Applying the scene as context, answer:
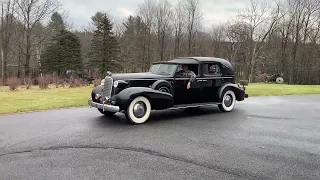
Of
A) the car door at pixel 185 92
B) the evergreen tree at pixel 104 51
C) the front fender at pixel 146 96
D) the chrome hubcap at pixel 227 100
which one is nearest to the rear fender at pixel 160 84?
the car door at pixel 185 92

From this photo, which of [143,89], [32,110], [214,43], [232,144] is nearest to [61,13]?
[214,43]

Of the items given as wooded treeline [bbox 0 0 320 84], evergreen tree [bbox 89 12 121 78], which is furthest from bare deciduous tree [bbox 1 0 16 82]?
evergreen tree [bbox 89 12 121 78]

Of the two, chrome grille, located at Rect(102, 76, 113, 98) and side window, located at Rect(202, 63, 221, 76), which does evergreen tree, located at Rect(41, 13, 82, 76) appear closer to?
chrome grille, located at Rect(102, 76, 113, 98)

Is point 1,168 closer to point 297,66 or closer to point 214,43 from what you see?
point 297,66

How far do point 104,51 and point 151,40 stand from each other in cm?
995

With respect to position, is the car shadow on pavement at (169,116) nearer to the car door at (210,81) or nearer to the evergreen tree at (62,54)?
the car door at (210,81)

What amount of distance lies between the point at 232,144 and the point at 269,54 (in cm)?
4119

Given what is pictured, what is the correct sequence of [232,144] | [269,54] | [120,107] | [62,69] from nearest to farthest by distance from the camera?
[232,144] → [120,107] → [62,69] → [269,54]

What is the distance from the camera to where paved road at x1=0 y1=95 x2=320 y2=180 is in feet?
13.1

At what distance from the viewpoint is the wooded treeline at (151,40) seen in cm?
3747

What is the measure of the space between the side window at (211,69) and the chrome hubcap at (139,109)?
2.59m

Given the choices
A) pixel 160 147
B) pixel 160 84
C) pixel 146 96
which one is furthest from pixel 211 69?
pixel 160 147

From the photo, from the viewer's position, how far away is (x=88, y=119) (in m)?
8.02

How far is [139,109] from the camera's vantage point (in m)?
7.51
